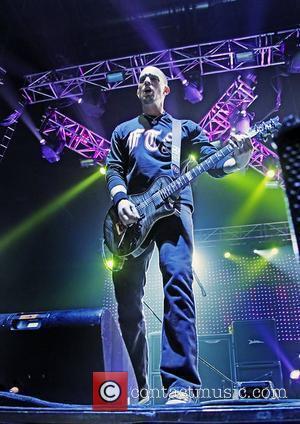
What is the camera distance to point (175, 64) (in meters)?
7.27

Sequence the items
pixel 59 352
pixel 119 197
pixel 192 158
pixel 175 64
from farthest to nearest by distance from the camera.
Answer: pixel 175 64, pixel 59 352, pixel 192 158, pixel 119 197

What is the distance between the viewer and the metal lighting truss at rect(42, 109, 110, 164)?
8227 mm

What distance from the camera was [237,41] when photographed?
7.11 metres

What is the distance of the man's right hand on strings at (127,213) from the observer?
8.29 feet

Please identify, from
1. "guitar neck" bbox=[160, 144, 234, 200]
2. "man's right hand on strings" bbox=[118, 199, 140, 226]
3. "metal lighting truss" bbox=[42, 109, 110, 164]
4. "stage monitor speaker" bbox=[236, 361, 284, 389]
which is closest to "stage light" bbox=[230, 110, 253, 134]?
"metal lighting truss" bbox=[42, 109, 110, 164]

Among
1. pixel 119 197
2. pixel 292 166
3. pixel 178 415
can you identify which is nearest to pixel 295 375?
pixel 119 197

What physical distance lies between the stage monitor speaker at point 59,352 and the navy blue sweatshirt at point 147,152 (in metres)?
1.04

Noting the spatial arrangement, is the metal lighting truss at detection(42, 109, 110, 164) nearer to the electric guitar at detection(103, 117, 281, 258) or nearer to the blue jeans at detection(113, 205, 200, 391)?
the electric guitar at detection(103, 117, 281, 258)

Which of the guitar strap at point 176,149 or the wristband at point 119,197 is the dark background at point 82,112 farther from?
the wristband at point 119,197

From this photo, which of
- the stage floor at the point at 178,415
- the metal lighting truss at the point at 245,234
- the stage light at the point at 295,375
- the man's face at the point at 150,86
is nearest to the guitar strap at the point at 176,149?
the man's face at the point at 150,86

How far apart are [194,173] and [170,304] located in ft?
2.75

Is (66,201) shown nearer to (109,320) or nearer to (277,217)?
(277,217)

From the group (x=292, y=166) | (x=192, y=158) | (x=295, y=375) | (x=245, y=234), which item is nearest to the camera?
(x=292, y=166)

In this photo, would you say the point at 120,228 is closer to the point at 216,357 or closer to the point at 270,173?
the point at 216,357
